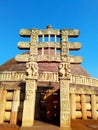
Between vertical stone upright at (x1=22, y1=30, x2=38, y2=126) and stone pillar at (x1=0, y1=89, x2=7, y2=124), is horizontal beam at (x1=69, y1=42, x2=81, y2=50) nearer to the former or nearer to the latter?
vertical stone upright at (x1=22, y1=30, x2=38, y2=126)

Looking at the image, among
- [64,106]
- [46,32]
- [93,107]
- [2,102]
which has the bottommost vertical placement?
[93,107]

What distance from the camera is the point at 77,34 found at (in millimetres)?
10000

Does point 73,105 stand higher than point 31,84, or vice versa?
point 31,84

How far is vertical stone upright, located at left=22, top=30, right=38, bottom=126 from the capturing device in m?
8.47

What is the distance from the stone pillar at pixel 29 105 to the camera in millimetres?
8375

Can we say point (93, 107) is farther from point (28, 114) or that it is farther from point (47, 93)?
point (28, 114)

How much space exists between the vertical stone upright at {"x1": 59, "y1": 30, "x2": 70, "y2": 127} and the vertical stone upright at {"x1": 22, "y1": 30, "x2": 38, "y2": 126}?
5.15ft

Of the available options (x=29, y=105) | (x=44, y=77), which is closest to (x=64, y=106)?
(x=29, y=105)

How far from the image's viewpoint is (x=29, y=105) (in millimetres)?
8703

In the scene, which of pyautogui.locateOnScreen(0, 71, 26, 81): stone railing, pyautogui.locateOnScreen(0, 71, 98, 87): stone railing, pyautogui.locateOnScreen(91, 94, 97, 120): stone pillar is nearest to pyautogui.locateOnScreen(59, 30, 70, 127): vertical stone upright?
pyautogui.locateOnScreen(91, 94, 97, 120): stone pillar

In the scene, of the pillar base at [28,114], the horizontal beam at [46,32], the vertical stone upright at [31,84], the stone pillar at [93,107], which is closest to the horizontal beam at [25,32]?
the horizontal beam at [46,32]

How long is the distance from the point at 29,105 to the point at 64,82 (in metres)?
2.39

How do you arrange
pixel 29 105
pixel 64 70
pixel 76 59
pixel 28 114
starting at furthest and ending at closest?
pixel 76 59 < pixel 64 70 < pixel 29 105 < pixel 28 114

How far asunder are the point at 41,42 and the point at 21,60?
1.73 metres
